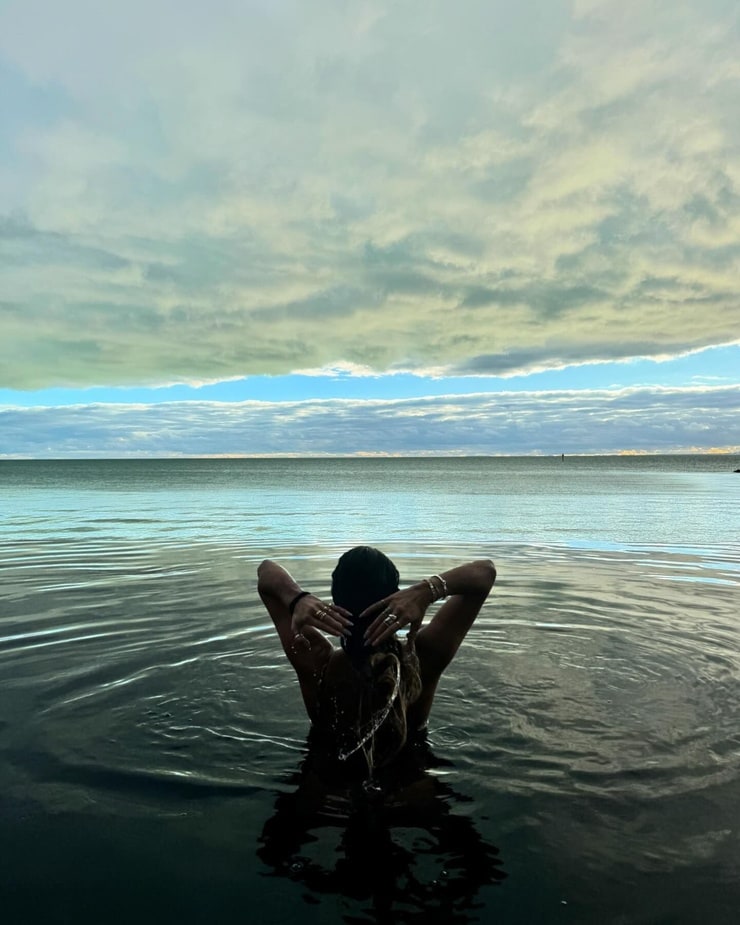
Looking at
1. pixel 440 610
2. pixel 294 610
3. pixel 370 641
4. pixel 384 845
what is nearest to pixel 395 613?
pixel 370 641

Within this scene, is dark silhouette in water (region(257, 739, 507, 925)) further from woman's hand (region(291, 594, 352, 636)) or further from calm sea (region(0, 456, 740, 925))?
woman's hand (region(291, 594, 352, 636))

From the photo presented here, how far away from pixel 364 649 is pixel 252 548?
17.1 metres

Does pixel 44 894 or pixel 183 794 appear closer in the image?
pixel 44 894

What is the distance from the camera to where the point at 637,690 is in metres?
7.83

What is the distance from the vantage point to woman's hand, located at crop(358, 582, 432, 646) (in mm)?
4570

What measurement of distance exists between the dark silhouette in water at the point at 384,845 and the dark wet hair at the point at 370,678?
287mm

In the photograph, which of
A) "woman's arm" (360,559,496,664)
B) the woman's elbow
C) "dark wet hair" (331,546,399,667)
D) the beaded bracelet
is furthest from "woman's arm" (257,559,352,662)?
the woman's elbow

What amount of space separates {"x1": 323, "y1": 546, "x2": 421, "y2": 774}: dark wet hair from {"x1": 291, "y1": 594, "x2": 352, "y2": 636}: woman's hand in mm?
180

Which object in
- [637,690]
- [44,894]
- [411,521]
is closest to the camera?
[44,894]

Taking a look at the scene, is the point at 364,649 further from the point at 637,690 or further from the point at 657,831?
the point at 637,690

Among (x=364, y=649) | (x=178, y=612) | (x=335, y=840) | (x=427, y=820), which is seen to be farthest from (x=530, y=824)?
(x=178, y=612)

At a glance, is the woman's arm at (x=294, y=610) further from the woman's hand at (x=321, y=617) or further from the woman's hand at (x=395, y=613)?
the woman's hand at (x=395, y=613)

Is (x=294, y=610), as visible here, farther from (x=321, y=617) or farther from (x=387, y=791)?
(x=387, y=791)

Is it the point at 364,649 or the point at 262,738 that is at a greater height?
the point at 364,649
